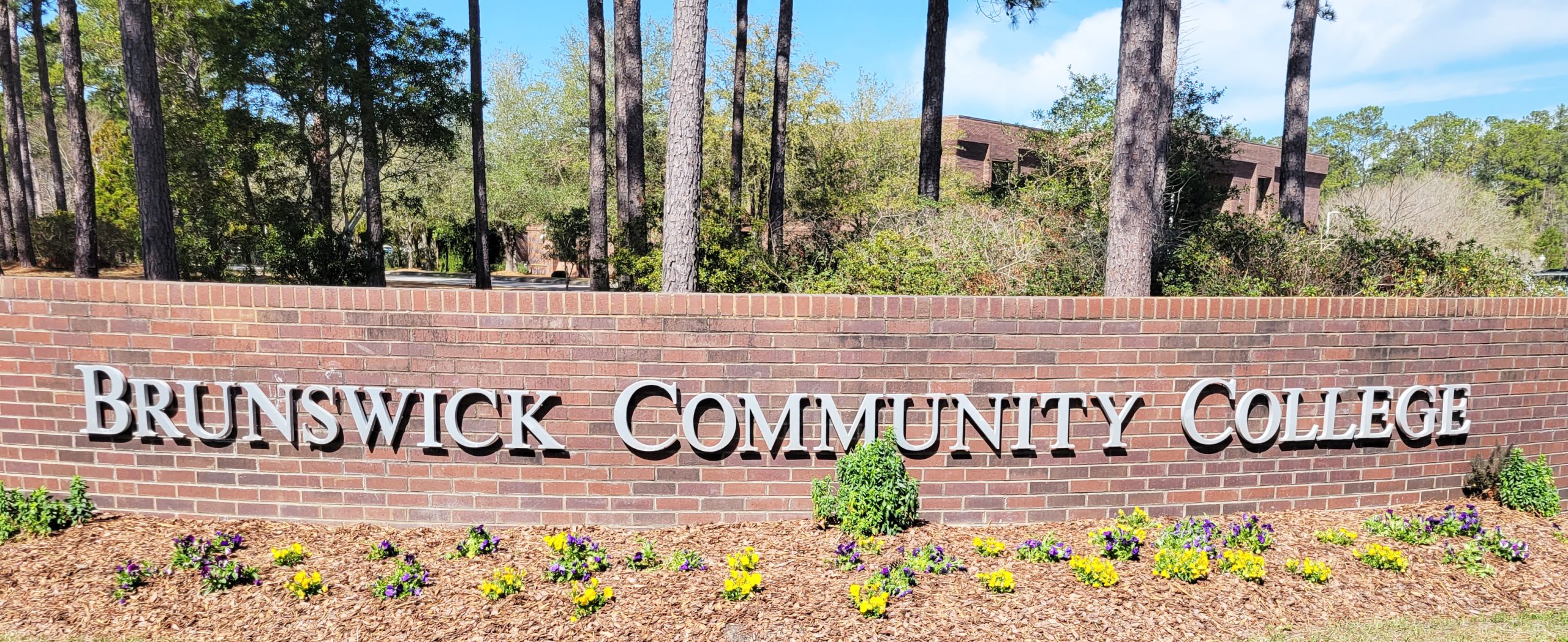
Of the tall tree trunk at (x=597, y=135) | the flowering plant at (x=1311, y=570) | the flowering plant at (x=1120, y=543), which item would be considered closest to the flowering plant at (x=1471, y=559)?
the flowering plant at (x=1311, y=570)

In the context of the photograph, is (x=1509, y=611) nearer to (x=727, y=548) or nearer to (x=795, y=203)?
(x=727, y=548)

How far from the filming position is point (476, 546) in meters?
4.69

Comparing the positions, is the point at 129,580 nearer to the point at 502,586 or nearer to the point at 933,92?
the point at 502,586

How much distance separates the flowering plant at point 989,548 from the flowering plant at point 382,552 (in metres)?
3.34

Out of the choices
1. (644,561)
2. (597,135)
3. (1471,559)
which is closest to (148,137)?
(597,135)

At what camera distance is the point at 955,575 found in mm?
4461

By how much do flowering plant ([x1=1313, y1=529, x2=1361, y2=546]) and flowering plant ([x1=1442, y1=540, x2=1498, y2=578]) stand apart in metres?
0.45

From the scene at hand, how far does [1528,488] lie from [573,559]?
6.53 m

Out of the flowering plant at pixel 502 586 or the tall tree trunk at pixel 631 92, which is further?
the tall tree trunk at pixel 631 92

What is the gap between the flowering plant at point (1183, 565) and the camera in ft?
14.4

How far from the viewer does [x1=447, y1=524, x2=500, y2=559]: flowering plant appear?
4680 mm

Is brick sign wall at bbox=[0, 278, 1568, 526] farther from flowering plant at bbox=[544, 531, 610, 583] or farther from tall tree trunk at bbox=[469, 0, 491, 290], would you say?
tall tree trunk at bbox=[469, 0, 491, 290]

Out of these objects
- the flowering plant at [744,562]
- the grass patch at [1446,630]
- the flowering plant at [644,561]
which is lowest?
the grass patch at [1446,630]

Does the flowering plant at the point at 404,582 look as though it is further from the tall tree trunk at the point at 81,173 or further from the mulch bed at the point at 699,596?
the tall tree trunk at the point at 81,173
